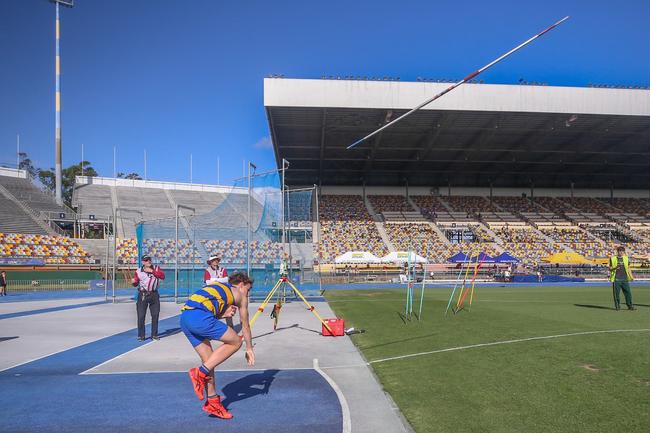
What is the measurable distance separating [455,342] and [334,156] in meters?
39.2

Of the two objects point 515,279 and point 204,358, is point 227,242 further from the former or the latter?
point 515,279

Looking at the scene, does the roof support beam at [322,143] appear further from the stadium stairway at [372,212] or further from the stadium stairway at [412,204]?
the stadium stairway at [412,204]

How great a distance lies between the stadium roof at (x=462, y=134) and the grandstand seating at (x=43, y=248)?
18.6 m

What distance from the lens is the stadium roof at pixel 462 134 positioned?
35.6 metres

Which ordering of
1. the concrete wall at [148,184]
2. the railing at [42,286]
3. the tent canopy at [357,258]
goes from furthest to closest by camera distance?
1. the concrete wall at [148,184]
2. the tent canopy at [357,258]
3. the railing at [42,286]

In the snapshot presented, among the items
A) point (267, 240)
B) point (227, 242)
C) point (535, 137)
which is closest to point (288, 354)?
point (267, 240)

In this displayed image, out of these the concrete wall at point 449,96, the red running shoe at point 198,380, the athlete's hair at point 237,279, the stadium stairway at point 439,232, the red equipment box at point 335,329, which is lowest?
the red equipment box at point 335,329

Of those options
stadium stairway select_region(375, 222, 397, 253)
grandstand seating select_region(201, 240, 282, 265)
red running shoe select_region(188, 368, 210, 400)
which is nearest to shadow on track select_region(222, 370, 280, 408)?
red running shoe select_region(188, 368, 210, 400)

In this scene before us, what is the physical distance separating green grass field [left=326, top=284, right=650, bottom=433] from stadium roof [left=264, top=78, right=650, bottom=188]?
82.3ft

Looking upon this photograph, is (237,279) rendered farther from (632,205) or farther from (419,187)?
(632,205)

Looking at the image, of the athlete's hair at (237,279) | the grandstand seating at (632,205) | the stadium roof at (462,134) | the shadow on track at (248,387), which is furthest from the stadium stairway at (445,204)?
the athlete's hair at (237,279)

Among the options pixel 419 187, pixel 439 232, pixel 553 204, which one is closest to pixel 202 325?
pixel 439 232

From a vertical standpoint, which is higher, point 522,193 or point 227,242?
point 522,193

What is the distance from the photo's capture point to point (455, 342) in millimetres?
10016
